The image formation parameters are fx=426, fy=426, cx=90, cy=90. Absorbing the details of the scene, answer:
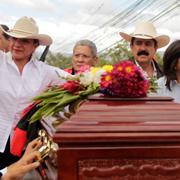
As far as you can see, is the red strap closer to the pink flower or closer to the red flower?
the pink flower

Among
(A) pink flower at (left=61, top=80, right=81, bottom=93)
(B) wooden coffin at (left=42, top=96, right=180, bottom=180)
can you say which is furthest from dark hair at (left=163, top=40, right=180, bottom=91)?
(B) wooden coffin at (left=42, top=96, right=180, bottom=180)

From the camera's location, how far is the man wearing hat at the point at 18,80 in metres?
3.03

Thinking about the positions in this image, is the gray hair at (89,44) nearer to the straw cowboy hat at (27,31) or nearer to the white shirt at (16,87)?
the straw cowboy hat at (27,31)

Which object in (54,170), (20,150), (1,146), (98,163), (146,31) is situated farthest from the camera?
(146,31)

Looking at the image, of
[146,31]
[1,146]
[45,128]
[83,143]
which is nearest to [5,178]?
[45,128]

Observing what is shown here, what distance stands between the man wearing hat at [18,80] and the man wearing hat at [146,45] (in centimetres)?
107

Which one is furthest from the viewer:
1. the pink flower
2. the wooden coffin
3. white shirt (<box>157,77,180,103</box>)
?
white shirt (<box>157,77,180,103</box>)

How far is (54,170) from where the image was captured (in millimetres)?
1267

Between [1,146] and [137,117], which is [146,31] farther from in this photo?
[137,117]

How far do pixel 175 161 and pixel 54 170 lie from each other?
0.44 m

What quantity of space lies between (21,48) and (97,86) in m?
1.90

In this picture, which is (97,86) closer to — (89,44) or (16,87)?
(16,87)

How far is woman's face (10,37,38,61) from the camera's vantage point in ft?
10.6

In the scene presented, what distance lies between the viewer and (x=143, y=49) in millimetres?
4000
